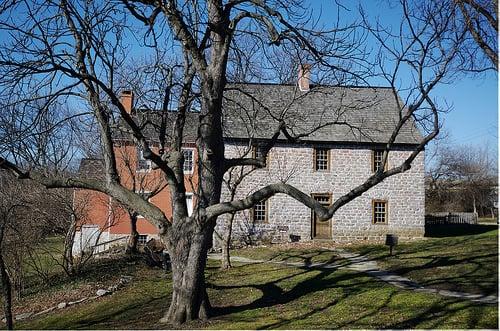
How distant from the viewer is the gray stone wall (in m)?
27.2

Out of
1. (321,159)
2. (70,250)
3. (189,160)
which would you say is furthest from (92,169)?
(321,159)

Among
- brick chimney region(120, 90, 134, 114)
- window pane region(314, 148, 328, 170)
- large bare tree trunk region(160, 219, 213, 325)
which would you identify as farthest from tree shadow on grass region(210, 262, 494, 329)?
window pane region(314, 148, 328, 170)

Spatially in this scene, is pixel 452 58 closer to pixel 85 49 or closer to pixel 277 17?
pixel 277 17

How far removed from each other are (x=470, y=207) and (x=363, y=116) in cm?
3060

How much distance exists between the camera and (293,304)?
39.7ft

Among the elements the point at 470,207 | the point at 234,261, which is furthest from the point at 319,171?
the point at 470,207

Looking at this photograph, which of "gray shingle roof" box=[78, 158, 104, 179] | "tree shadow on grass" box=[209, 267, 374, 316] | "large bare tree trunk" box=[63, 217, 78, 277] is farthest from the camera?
"gray shingle roof" box=[78, 158, 104, 179]

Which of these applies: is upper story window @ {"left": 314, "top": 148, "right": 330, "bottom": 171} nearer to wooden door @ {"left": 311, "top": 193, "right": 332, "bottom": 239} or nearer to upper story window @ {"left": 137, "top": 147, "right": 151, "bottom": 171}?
wooden door @ {"left": 311, "top": 193, "right": 332, "bottom": 239}

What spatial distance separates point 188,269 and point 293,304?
2978 mm

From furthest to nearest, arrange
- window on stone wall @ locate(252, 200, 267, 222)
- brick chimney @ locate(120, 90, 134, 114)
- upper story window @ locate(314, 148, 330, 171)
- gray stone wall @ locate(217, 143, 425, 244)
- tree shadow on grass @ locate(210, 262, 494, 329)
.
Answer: upper story window @ locate(314, 148, 330, 171) → window on stone wall @ locate(252, 200, 267, 222) → gray stone wall @ locate(217, 143, 425, 244) → brick chimney @ locate(120, 90, 134, 114) → tree shadow on grass @ locate(210, 262, 494, 329)

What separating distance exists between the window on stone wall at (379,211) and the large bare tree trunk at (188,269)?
60.4 feet

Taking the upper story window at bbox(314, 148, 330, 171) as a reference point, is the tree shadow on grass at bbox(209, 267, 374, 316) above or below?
below

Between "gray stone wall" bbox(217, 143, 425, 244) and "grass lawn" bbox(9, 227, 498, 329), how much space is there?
762cm

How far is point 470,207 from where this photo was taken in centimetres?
Result: 5306
